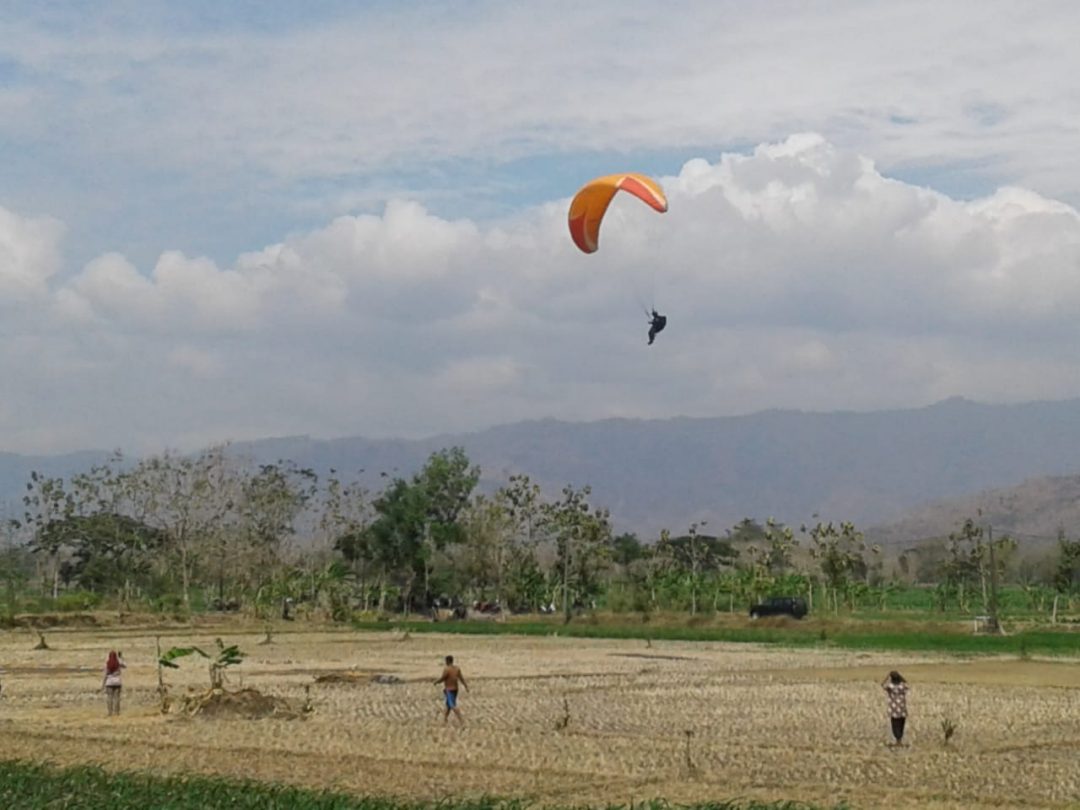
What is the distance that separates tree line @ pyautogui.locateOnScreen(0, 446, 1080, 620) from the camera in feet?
285

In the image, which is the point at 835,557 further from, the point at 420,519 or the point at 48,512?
the point at 48,512

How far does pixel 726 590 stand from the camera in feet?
305

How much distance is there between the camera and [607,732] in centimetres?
2538

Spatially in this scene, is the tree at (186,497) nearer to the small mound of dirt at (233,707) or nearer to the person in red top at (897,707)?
the small mound of dirt at (233,707)

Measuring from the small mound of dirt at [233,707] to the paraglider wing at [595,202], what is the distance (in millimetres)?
9872

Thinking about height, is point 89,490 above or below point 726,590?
above

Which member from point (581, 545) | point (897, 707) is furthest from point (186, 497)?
point (897, 707)

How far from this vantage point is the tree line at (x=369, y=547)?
285 ft

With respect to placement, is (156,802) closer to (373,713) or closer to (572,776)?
(572,776)

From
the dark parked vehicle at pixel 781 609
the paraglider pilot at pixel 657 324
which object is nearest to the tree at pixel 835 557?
the dark parked vehicle at pixel 781 609

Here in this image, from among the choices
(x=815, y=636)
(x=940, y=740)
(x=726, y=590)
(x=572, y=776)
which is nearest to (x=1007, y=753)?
(x=940, y=740)

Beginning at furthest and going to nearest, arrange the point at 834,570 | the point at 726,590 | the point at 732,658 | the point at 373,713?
the point at 726,590 < the point at 834,570 < the point at 732,658 < the point at 373,713

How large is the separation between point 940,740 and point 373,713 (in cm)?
1052

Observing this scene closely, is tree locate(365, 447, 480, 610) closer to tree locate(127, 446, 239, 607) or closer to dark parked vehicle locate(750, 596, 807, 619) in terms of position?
tree locate(127, 446, 239, 607)
